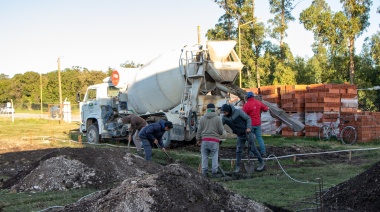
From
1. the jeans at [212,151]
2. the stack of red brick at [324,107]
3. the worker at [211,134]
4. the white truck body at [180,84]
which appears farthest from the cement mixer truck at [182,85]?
the stack of red brick at [324,107]

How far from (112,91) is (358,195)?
1544 centimetres

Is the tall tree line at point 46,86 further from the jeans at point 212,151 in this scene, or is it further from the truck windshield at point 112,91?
the jeans at point 212,151

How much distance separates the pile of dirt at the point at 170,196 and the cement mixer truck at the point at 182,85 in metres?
9.41

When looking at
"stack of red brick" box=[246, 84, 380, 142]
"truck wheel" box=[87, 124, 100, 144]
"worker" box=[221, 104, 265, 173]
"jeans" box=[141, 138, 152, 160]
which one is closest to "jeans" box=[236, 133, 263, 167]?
"worker" box=[221, 104, 265, 173]

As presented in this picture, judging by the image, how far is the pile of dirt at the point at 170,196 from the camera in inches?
242

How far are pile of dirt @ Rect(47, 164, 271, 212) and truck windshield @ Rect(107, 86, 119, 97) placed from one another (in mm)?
14304

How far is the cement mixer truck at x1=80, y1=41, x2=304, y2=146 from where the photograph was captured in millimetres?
16203

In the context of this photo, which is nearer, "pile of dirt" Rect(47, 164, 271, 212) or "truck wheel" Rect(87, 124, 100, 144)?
"pile of dirt" Rect(47, 164, 271, 212)

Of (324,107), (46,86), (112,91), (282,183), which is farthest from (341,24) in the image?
(46,86)

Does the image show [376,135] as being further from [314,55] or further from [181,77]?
[314,55]

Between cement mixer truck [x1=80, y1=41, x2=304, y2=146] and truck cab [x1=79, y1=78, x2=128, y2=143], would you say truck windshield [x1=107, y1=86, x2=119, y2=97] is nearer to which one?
truck cab [x1=79, y1=78, x2=128, y2=143]

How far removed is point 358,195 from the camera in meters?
7.20

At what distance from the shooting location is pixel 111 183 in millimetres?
10625

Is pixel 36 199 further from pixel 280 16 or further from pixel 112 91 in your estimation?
pixel 280 16
